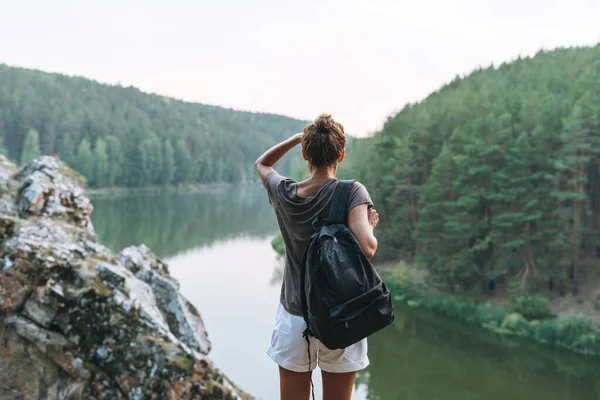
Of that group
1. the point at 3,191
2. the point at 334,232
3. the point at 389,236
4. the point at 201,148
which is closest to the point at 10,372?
the point at 3,191

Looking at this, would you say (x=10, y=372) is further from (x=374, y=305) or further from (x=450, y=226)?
(x=450, y=226)

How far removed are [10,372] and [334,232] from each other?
326 centimetres

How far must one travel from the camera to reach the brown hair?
2.02 m

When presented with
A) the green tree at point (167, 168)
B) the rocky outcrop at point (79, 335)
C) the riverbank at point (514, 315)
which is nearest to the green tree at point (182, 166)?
the green tree at point (167, 168)

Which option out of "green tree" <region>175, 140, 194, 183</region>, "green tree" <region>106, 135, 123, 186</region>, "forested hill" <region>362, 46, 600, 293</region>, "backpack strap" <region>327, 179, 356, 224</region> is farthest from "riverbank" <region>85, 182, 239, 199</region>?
"backpack strap" <region>327, 179, 356, 224</region>

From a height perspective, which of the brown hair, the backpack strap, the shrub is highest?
the brown hair

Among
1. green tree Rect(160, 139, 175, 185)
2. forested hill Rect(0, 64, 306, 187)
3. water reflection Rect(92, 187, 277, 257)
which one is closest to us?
water reflection Rect(92, 187, 277, 257)

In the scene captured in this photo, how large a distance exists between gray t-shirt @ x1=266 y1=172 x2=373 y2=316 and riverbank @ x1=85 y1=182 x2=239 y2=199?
60.3 meters

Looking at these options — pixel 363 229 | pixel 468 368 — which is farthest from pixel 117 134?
pixel 363 229

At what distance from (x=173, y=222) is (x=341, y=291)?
4271 cm

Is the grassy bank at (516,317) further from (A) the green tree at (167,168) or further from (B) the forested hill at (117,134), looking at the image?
(A) the green tree at (167,168)

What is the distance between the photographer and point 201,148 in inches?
4031

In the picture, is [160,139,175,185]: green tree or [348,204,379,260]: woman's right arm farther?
[160,139,175,185]: green tree

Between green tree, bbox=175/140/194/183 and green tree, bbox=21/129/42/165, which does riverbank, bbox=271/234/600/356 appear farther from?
green tree, bbox=175/140/194/183
